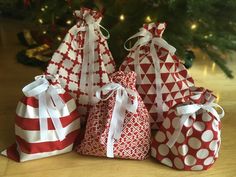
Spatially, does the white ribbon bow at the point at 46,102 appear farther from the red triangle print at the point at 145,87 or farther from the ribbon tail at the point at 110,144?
the red triangle print at the point at 145,87

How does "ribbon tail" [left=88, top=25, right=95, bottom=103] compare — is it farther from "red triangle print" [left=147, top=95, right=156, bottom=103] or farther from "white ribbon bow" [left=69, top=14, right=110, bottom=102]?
"red triangle print" [left=147, top=95, right=156, bottom=103]

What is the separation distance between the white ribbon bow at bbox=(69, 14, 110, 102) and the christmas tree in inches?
8.3

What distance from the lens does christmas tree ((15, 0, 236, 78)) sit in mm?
1095

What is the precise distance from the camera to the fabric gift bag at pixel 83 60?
3.07 ft

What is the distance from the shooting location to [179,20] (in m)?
1.12

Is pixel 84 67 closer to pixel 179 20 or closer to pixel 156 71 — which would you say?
pixel 156 71

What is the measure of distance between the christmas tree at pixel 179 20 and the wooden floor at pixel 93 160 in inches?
7.2

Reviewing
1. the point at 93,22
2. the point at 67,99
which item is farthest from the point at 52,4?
the point at 67,99

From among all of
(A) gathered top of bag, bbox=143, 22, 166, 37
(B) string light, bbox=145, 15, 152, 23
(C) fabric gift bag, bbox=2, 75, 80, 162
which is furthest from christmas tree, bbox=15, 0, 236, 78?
(C) fabric gift bag, bbox=2, 75, 80, 162

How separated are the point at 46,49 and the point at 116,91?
0.76 m

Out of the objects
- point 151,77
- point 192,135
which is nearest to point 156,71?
point 151,77

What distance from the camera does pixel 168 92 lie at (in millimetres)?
974

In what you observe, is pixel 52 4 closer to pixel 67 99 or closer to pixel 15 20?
pixel 67 99

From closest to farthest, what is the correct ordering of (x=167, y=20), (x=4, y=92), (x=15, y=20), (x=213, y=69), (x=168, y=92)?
(x=168, y=92), (x=167, y=20), (x=4, y=92), (x=213, y=69), (x=15, y=20)
